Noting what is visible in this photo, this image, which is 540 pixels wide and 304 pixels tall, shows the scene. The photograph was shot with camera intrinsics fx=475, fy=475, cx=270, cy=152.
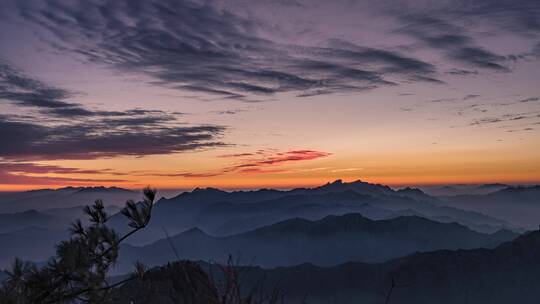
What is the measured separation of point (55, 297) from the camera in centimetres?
686

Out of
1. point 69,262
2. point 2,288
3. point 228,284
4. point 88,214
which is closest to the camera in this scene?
point 228,284

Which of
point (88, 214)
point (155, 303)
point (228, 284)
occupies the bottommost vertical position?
point (155, 303)

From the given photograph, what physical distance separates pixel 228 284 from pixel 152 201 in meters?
2.34

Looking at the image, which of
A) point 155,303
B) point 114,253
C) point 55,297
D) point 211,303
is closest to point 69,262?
point 55,297

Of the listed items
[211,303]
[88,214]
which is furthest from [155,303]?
[211,303]

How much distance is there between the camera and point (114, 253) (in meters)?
7.88

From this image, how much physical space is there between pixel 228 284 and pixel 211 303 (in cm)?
62

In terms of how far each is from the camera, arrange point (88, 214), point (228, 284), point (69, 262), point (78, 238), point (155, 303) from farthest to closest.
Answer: point (155, 303) < point (88, 214) < point (78, 238) < point (69, 262) < point (228, 284)

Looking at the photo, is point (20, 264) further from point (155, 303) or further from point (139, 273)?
point (155, 303)

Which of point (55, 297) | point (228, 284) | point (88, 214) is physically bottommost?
point (55, 297)

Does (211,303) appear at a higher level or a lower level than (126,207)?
lower

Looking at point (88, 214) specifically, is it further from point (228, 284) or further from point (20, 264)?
point (228, 284)

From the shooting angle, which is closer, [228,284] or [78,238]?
[228,284]

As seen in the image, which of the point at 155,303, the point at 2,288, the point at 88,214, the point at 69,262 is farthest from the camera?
the point at 155,303
